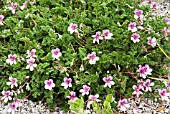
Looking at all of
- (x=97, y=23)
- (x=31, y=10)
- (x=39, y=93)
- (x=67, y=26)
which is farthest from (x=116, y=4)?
(x=39, y=93)

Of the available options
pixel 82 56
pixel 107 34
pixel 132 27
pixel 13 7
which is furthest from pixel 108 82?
pixel 13 7

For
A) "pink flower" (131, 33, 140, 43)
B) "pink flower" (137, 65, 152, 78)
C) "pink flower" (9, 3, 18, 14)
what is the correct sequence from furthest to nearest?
"pink flower" (9, 3, 18, 14) → "pink flower" (131, 33, 140, 43) → "pink flower" (137, 65, 152, 78)

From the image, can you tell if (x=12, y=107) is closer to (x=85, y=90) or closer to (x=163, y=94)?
(x=85, y=90)

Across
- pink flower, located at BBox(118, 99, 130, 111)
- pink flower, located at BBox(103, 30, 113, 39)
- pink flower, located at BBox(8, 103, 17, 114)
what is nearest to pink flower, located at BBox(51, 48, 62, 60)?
pink flower, located at BBox(103, 30, 113, 39)

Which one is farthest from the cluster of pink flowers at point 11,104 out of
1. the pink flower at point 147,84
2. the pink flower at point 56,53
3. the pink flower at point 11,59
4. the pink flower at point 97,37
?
the pink flower at point 147,84

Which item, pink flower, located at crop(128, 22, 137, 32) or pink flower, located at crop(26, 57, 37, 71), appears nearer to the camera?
pink flower, located at crop(26, 57, 37, 71)

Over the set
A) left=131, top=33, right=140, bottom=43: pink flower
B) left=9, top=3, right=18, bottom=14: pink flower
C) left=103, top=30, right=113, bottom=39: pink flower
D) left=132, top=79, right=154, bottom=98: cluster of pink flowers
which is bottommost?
left=132, top=79, right=154, bottom=98: cluster of pink flowers

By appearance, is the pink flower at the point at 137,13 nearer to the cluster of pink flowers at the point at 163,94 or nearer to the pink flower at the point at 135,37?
the pink flower at the point at 135,37

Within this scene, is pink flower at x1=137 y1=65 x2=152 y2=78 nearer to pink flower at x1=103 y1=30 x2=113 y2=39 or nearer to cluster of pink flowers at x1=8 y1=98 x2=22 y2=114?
pink flower at x1=103 y1=30 x2=113 y2=39
